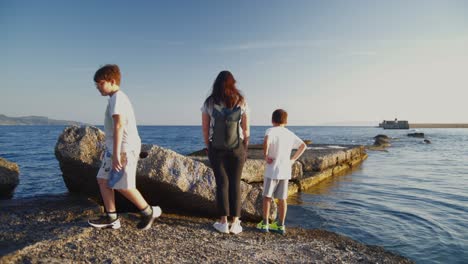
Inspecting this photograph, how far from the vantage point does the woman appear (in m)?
4.38

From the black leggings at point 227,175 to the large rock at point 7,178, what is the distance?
5593mm

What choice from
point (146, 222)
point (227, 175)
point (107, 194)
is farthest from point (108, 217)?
point (227, 175)

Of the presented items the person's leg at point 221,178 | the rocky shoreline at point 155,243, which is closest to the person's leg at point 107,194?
the rocky shoreline at point 155,243

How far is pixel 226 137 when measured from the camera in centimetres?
435

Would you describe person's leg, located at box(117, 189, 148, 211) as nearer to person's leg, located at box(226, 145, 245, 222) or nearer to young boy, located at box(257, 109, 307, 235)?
person's leg, located at box(226, 145, 245, 222)

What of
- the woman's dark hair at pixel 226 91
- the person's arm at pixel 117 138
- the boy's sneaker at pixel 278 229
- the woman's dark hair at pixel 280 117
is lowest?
the boy's sneaker at pixel 278 229

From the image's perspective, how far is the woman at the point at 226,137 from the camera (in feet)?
14.4

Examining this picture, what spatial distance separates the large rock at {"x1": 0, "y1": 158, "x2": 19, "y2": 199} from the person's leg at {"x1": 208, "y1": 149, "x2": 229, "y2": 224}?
5.61 metres

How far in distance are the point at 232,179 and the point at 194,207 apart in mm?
1411

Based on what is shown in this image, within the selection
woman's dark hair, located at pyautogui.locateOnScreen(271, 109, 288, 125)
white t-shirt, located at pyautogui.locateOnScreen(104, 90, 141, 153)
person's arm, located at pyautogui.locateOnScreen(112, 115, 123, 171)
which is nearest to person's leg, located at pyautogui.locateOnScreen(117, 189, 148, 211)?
person's arm, located at pyautogui.locateOnScreen(112, 115, 123, 171)

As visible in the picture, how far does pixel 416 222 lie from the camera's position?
22.6ft

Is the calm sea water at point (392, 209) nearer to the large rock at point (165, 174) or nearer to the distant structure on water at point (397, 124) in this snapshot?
the large rock at point (165, 174)

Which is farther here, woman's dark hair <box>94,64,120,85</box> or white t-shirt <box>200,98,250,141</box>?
white t-shirt <box>200,98,250,141</box>

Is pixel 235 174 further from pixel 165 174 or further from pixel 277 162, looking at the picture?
pixel 165 174
